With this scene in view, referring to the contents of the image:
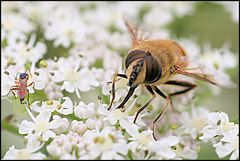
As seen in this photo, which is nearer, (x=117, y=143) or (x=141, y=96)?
(x=117, y=143)

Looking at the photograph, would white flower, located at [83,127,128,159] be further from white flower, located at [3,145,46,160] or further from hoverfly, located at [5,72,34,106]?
hoverfly, located at [5,72,34,106]

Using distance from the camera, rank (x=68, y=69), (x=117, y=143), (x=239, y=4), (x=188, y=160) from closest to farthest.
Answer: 1. (x=117, y=143)
2. (x=188, y=160)
3. (x=68, y=69)
4. (x=239, y=4)

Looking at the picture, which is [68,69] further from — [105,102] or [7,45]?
[7,45]

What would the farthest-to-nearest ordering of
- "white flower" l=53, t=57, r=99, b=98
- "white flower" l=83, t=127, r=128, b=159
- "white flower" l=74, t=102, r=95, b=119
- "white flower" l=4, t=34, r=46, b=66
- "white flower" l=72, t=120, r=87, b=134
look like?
1. "white flower" l=4, t=34, r=46, b=66
2. "white flower" l=53, t=57, r=99, b=98
3. "white flower" l=74, t=102, r=95, b=119
4. "white flower" l=72, t=120, r=87, b=134
5. "white flower" l=83, t=127, r=128, b=159

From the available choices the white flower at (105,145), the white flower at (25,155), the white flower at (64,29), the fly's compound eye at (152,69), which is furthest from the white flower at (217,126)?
the white flower at (64,29)

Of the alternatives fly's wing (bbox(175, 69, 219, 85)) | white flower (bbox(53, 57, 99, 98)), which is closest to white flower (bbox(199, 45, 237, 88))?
fly's wing (bbox(175, 69, 219, 85))

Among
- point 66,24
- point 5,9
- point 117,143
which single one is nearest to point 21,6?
point 5,9
